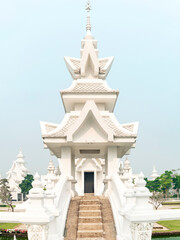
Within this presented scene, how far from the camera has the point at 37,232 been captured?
7.11 metres

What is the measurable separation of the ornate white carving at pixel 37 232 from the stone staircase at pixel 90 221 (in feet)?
8.16

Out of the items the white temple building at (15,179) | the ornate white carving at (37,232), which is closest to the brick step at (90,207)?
the ornate white carving at (37,232)

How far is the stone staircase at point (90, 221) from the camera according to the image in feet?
31.3

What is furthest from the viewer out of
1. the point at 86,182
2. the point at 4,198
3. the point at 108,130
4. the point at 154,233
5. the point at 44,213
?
the point at 4,198

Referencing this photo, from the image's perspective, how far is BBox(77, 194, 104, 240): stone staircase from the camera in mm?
9555

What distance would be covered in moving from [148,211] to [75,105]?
8.43 meters

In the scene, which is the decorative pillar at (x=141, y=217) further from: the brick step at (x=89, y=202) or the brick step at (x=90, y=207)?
the brick step at (x=89, y=202)

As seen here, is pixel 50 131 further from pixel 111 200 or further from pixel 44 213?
pixel 44 213

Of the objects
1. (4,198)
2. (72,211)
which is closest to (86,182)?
(4,198)

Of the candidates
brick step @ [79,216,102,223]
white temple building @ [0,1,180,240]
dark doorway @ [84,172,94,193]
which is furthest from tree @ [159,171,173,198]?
brick step @ [79,216,102,223]

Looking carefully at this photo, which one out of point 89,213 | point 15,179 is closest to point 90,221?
point 89,213

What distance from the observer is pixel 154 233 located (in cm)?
2188

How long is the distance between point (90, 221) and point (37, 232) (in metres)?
3.69

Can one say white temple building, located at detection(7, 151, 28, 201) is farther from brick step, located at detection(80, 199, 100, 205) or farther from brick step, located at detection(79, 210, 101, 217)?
brick step, located at detection(79, 210, 101, 217)
